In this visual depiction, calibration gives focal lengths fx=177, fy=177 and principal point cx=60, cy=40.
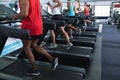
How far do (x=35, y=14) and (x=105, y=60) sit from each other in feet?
7.14

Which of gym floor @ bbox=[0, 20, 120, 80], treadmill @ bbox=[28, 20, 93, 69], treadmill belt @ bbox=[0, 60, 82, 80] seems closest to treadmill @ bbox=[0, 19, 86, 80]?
treadmill belt @ bbox=[0, 60, 82, 80]

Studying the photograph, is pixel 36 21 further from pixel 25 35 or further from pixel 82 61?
pixel 82 61

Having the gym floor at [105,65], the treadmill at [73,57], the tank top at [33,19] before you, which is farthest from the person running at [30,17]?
the gym floor at [105,65]

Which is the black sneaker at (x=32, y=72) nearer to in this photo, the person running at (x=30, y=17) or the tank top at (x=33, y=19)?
the person running at (x=30, y=17)

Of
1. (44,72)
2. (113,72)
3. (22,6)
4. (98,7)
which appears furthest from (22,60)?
(98,7)

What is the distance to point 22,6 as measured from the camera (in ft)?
7.11

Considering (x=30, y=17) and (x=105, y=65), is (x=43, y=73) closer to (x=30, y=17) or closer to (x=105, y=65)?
(x=30, y=17)

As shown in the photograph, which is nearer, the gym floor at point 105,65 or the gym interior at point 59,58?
the gym interior at point 59,58

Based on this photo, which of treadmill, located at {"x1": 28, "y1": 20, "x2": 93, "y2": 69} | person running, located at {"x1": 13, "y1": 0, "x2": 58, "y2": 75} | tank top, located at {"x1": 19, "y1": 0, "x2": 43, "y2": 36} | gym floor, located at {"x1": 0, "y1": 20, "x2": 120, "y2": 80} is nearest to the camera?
person running, located at {"x1": 13, "y1": 0, "x2": 58, "y2": 75}

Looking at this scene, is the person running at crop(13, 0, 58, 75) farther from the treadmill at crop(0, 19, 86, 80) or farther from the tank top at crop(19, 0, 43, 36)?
the treadmill at crop(0, 19, 86, 80)

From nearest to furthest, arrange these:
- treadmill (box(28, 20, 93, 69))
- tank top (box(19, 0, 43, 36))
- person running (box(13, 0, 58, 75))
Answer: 1. person running (box(13, 0, 58, 75))
2. tank top (box(19, 0, 43, 36))
3. treadmill (box(28, 20, 93, 69))

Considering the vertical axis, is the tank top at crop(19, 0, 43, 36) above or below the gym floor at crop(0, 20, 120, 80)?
above

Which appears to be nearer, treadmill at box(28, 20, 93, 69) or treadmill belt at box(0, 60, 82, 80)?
treadmill belt at box(0, 60, 82, 80)

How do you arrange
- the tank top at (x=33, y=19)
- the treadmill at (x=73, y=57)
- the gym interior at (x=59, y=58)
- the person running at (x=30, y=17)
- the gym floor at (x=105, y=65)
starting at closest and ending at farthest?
the person running at (x=30, y=17)
the tank top at (x=33, y=19)
the gym interior at (x=59, y=58)
the gym floor at (x=105, y=65)
the treadmill at (x=73, y=57)
